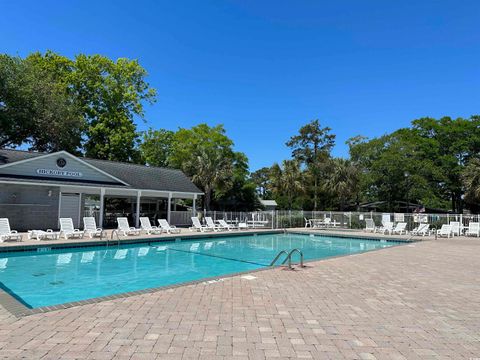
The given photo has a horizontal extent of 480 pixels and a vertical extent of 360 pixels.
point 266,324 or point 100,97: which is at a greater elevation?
point 100,97

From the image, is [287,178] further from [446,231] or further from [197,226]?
[446,231]

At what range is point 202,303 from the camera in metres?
5.66

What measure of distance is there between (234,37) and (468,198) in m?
Result: 24.3

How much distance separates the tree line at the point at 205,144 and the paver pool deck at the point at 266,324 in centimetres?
2540

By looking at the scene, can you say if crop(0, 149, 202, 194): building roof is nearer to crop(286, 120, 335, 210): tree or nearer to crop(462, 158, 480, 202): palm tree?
crop(462, 158, 480, 202): palm tree

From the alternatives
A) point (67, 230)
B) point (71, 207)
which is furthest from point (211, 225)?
point (67, 230)

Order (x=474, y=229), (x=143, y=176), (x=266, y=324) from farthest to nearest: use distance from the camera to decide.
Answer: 1. (x=143, y=176)
2. (x=474, y=229)
3. (x=266, y=324)

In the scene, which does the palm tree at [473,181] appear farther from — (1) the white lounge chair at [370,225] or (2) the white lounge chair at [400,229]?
(1) the white lounge chair at [370,225]

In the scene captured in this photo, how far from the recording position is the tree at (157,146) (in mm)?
41594

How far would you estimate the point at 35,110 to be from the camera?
2988 cm

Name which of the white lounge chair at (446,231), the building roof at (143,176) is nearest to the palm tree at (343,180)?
the white lounge chair at (446,231)

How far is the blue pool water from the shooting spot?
8.60 meters

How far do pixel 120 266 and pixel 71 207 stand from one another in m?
10.1

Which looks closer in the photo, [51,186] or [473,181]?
[51,186]
